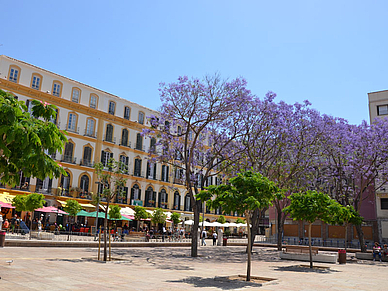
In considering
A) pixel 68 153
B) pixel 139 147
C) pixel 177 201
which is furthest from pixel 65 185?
pixel 177 201

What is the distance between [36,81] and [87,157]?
998 cm

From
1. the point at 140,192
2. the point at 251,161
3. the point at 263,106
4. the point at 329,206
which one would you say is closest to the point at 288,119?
the point at 263,106

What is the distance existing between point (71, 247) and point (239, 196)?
52.9 feet

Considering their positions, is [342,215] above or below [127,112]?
below

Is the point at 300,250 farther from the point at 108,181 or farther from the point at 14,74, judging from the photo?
the point at 14,74

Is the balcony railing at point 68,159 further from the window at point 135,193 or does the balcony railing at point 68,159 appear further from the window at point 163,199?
the window at point 163,199

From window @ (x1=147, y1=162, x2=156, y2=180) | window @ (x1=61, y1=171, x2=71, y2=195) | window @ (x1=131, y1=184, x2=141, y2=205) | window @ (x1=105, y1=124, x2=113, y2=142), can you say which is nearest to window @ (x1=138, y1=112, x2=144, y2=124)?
window @ (x1=105, y1=124, x2=113, y2=142)

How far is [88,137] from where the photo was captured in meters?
43.5

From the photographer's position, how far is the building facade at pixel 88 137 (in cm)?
3806

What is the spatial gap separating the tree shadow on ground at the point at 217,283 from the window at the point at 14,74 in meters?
32.3

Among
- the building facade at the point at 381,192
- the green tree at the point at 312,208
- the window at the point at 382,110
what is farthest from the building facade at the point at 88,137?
the window at the point at 382,110

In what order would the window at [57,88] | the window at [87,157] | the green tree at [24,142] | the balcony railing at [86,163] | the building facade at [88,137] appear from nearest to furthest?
1. the green tree at [24,142]
2. the building facade at [88,137]
3. the window at [57,88]
4. the balcony railing at [86,163]
5. the window at [87,157]

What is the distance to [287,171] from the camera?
2767cm

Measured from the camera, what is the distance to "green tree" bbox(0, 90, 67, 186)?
7.78 m
